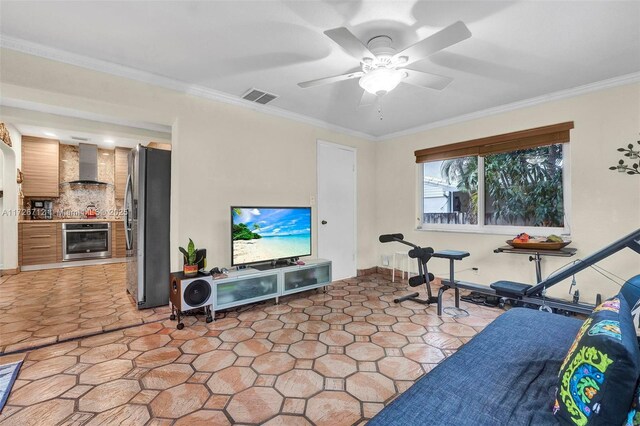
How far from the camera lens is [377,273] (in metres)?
5.00

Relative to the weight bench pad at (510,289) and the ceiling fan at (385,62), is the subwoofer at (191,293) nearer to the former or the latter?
the ceiling fan at (385,62)

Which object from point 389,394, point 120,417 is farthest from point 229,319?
point 389,394

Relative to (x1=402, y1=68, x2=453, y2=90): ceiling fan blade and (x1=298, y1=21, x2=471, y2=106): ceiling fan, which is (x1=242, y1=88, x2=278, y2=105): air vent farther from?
(x1=402, y1=68, x2=453, y2=90): ceiling fan blade

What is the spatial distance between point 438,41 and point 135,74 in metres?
2.66

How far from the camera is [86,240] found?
560 cm

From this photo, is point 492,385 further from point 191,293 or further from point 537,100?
point 537,100

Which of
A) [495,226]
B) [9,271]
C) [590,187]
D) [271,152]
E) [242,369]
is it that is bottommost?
[242,369]

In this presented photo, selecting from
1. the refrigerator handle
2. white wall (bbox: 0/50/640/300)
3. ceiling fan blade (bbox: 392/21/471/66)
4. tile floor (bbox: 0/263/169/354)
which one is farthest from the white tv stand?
ceiling fan blade (bbox: 392/21/471/66)

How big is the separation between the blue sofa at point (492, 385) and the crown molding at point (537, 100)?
288cm

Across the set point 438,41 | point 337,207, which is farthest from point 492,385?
point 337,207

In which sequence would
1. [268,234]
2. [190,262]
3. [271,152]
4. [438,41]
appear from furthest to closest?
1. [271,152]
2. [268,234]
3. [190,262]
4. [438,41]

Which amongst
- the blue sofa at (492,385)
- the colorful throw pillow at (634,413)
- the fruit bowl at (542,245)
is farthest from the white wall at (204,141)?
the colorful throw pillow at (634,413)

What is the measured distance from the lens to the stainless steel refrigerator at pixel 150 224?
3.14m

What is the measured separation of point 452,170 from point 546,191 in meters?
1.18
